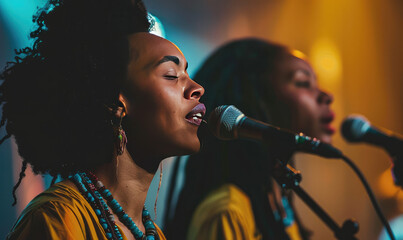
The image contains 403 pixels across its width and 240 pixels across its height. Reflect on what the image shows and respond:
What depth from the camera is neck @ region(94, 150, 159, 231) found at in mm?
1481

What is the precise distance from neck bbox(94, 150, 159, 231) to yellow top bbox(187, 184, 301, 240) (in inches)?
27.0

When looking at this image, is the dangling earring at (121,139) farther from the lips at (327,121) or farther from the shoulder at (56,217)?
the lips at (327,121)

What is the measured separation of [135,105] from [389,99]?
12.2 ft

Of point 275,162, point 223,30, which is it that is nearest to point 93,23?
point 275,162

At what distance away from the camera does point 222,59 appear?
107 inches

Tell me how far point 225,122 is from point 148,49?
430 mm

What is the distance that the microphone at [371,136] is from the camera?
66.4 inches

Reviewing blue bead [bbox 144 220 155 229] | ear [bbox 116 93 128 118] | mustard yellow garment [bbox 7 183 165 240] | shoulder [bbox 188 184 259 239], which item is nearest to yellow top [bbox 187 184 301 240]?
shoulder [bbox 188 184 259 239]

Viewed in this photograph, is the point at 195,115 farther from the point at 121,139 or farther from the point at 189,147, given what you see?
the point at 121,139

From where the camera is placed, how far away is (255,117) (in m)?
2.49

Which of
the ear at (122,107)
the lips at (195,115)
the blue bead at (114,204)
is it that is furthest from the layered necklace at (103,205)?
the lips at (195,115)

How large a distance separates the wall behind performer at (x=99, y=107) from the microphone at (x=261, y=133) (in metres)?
0.10

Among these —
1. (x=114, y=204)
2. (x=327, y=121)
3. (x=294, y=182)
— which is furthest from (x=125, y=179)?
(x=327, y=121)

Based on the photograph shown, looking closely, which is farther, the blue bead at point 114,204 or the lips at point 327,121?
the lips at point 327,121
